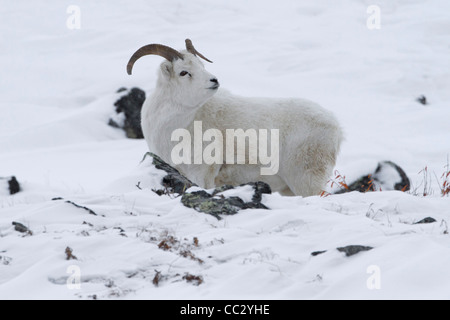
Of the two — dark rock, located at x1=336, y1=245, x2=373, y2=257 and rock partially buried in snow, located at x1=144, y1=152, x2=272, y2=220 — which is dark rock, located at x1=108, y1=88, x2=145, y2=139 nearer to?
rock partially buried in snow, located at x1=144, y1=152, x2=272, y2=220

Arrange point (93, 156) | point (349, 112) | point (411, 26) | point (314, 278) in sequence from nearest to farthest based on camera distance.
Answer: point (314, 278) → point (93, 156) → point (349, 112) → point (411, 26)

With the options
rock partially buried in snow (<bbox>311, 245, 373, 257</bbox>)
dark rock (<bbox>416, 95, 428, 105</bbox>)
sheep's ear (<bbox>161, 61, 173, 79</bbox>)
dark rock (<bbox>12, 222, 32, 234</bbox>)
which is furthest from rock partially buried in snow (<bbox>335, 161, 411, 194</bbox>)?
dark rock (<bbox>416, 95, 428, 105</bbox>)

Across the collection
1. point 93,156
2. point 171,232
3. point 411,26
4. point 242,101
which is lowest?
point 93,156

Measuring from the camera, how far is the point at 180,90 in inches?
286

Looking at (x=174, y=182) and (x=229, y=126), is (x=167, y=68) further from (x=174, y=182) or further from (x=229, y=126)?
(x=174, y=182)

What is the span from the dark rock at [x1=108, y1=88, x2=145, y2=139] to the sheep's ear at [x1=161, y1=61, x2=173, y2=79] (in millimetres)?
8574

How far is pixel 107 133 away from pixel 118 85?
3.12m

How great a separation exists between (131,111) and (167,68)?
8.92 metres

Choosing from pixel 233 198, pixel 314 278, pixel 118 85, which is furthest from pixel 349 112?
pixel 314 278

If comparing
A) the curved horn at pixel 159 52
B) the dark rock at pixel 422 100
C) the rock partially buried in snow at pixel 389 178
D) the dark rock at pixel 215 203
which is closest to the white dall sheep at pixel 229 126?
the curved horn at pixel 159 52

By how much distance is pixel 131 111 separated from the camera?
1617 centimetres

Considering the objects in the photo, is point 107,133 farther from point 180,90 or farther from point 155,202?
point 155,202

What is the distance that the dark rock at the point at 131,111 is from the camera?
1589 centimetres

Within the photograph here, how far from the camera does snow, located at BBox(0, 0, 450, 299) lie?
346cm
